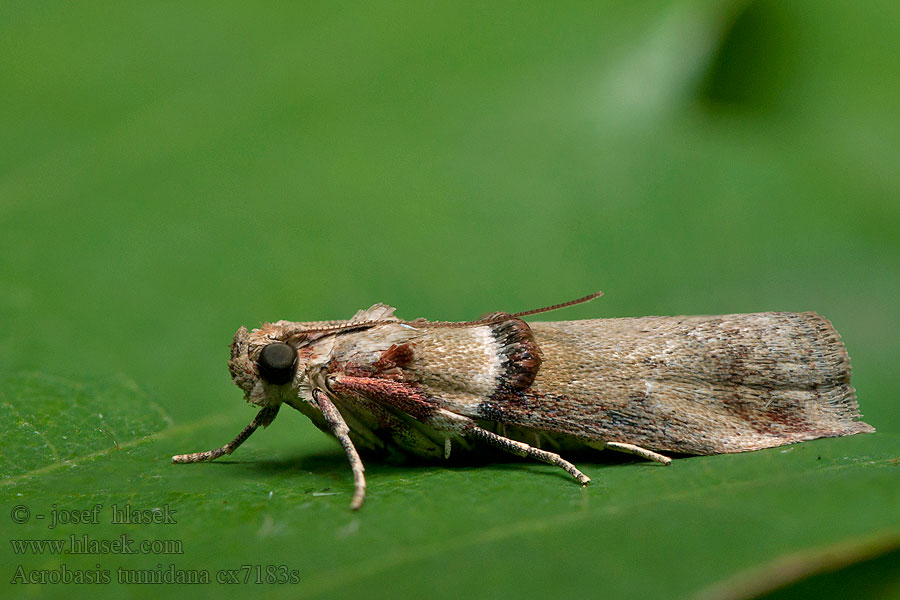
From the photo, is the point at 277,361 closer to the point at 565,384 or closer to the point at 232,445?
the point at 232,445

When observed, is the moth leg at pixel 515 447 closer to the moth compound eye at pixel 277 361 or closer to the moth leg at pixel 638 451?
the moth leg at pixel 638 451

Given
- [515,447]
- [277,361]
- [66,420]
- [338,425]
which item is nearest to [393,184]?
[277,361]

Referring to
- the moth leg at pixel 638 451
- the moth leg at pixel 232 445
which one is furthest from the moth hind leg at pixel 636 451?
the moth leg at pixel 232 445

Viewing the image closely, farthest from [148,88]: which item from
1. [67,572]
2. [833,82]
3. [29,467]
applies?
[833,82]

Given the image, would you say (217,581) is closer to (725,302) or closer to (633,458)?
(633,458)

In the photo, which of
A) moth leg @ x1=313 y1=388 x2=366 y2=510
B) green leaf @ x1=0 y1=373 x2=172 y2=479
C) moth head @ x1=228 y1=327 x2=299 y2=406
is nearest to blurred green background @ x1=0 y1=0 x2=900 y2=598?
green leaf @ x1=0 y1=373 x2=172 y2=479

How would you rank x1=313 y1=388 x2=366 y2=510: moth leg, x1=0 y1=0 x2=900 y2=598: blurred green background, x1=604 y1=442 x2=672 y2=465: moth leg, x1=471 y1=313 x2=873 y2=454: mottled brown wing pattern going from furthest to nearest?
x1=0 y1=0 x2=900 y2=598: blurred green background → x1=471 y1=313 x2=873 y2=454: mottled brown wing pattern → x1=604 y1=442 x2=672 y2=465: moth leg → x1=313 y1=388 x2=366 y2=510: moth leg

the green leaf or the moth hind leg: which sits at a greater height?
the green leaf

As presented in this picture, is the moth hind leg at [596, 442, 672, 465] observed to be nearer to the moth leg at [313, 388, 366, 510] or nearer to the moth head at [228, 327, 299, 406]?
the moth leg at [313, 388, 366, 510]
